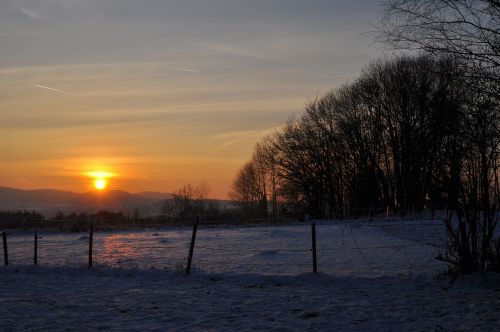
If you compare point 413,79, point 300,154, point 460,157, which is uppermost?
point 413,79

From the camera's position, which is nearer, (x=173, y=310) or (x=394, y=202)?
(x=173, y=310)

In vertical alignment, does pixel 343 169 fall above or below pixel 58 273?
above

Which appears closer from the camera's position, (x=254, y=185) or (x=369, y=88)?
(x=369, y=88)

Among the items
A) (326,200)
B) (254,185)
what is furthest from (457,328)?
(254,185)

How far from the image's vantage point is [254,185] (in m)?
95.4

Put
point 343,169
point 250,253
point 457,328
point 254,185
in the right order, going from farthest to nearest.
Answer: point 254,185
point 343,169
point 250,253
point 457,328

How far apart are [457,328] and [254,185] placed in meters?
86.9

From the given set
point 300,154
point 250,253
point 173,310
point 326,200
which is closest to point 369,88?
point 300,154

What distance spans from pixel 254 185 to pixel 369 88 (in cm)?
4173

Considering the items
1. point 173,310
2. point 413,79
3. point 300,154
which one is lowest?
point 173,310

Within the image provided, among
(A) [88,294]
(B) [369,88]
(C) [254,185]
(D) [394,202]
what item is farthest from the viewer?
(C) [254,185]

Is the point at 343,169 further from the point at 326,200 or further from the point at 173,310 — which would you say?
the point at 173,310

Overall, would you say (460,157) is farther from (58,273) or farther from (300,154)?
(300,154)

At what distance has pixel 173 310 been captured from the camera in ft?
34.8
